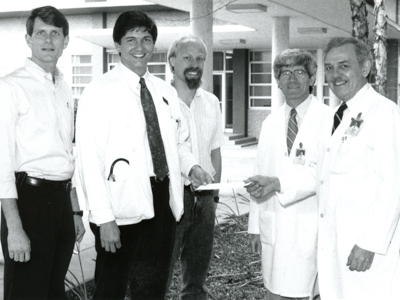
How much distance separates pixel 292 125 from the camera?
4.01 metres

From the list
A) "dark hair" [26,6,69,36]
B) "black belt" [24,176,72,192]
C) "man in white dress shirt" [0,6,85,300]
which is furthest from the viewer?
"dark hair" [26,6,69,36]

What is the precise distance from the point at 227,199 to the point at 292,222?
6237 mm

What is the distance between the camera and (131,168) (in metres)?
3.35

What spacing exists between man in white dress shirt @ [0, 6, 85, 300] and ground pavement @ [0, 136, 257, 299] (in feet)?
3.41

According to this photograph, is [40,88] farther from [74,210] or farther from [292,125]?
[292,125]

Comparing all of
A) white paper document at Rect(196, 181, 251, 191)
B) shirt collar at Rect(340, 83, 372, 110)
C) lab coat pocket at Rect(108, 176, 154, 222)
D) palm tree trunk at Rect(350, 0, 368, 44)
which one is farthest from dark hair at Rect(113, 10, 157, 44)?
palm tree trunk at Rect(350, 0, 368, 44)

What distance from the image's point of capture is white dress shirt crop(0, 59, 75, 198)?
323 cm

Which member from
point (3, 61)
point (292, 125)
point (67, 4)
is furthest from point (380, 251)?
point (3, 61)

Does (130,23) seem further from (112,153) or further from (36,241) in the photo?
(36,241)

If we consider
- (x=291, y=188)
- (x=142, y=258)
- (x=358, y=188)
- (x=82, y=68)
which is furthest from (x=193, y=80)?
(x=82, y=68)

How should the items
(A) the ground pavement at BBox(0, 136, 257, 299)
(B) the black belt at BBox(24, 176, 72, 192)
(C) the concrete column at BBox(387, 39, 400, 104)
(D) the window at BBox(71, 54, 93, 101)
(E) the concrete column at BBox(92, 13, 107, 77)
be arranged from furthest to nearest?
(D) the window at BBox(71, 54, 93, 101), (E) the concrete column at BBox(92, 13, 107, 77), (C) the concrete column at BBox(387, 39, 400, 104), (A) the ground pavement at BBox(0, 136, 257, 299), (B) the black belt at BBox(24, 176, 72, 192)

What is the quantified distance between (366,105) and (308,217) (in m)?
0.97

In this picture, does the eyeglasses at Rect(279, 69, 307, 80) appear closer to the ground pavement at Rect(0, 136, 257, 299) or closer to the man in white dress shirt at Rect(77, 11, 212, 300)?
the man in white dress shirt at Rect(77, 11, 212, 300)

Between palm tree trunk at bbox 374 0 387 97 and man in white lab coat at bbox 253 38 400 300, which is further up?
palm tree trunk at bbox 374 0 387 97
